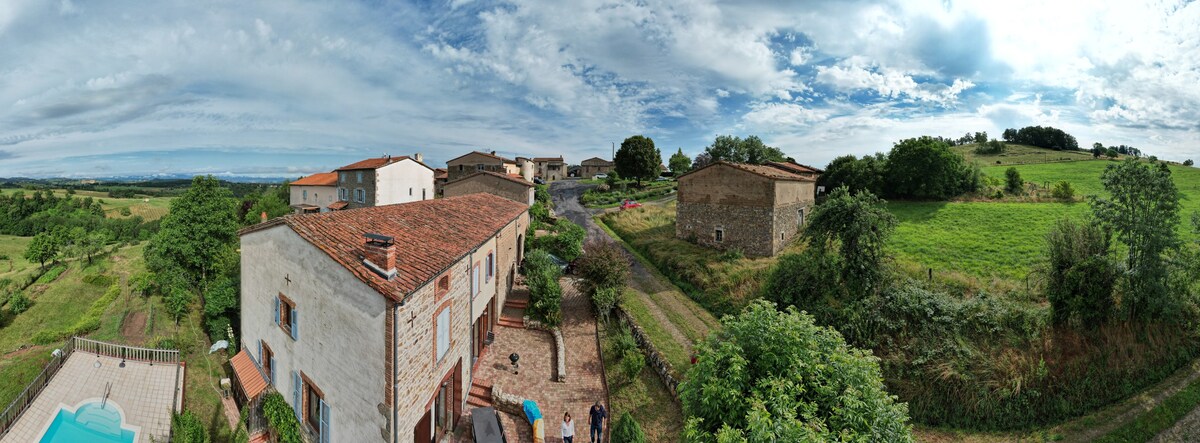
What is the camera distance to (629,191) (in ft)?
218

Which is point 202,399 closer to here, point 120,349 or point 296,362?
point 120,349

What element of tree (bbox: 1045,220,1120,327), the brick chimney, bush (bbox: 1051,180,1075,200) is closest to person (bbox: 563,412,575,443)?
the brick chimney

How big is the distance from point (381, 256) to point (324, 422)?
607 cm

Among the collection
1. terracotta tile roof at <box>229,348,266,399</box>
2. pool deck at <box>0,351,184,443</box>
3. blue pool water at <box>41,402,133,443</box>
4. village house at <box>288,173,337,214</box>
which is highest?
village house at <box>288,173,337,214</box>

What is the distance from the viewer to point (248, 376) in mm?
15688

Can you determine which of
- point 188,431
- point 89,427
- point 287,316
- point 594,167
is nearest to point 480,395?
point 287,316

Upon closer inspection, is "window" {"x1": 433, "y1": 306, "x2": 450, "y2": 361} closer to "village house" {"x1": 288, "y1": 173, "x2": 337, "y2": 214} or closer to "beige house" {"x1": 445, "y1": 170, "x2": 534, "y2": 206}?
"beige house" {"x1": 445, "y1": 170, "x2": 534, "y2": 206}

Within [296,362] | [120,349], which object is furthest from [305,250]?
[120,349]

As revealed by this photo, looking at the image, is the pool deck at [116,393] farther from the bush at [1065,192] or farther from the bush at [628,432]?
the bush at [1065,192]

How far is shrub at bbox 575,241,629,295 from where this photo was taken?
21516mm

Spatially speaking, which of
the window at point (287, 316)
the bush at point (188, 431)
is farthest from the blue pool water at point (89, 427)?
the window at point (287, 316)

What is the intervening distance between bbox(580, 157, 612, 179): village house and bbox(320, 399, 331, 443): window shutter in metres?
90.9

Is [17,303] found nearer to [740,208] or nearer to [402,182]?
[402,182]

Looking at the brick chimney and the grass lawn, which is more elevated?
the brick chimney
